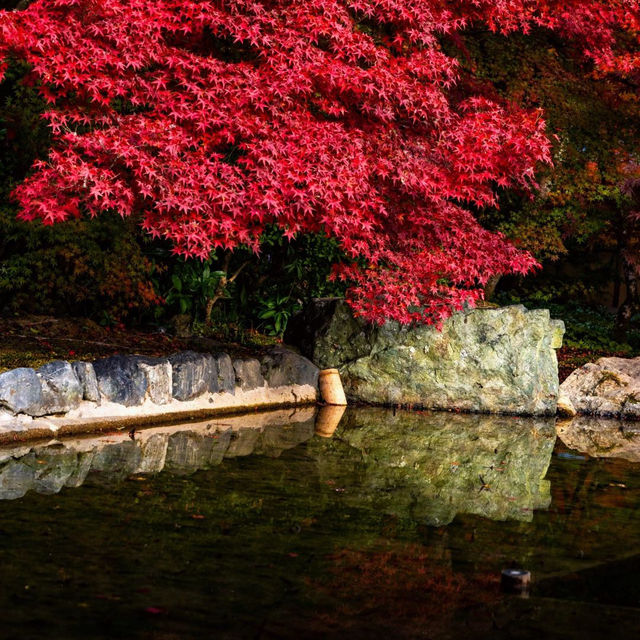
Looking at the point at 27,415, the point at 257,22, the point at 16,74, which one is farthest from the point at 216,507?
the point at 16,74

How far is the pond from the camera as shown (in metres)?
3.45

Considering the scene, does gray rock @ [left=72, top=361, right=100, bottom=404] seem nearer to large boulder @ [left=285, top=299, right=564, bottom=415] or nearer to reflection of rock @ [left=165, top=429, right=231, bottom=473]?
reflection of rock @ [left=165, top=429, right=231, bottom=473]

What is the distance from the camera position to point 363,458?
6977 mm

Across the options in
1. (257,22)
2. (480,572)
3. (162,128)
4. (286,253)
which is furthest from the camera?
(286,253)

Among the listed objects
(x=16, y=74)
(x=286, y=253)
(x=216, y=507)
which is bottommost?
(x=216, y=507)

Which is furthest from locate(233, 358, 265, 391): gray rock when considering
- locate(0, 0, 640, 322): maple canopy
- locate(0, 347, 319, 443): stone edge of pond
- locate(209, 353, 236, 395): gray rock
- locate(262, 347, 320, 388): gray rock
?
locate(0, 0, 640, 322): maple canopy

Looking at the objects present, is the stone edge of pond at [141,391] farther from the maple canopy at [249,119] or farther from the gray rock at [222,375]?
the maple canopy at [249,119]

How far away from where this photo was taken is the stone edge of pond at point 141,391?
673 centimetres

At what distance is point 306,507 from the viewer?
5195 mm

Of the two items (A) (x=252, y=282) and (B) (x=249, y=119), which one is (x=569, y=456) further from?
(A) (x=252, y=282)

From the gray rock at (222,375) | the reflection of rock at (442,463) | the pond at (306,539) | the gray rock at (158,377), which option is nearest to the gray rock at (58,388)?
the pond at (306,539)

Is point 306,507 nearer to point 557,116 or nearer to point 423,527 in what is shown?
point 423,527

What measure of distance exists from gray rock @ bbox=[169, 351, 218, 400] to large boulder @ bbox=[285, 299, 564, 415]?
2433 mm

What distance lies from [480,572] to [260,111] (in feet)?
13.9
